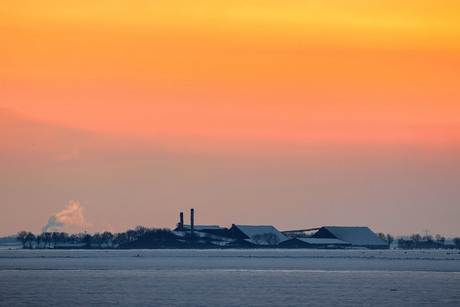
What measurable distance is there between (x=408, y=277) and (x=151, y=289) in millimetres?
28313

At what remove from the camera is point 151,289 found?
65000 mm

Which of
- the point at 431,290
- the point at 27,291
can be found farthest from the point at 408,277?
the point at 27,291

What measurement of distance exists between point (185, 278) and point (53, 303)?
26839mm

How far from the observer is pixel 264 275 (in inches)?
3337

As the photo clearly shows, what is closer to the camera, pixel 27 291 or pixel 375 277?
pixel 27 291

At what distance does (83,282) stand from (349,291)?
77.6ft

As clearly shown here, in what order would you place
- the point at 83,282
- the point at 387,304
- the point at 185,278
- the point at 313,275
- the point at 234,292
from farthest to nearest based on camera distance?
the point at 313,275
the point at 185,278
the point at 83,282
the point at 234,292
the point at 387,304

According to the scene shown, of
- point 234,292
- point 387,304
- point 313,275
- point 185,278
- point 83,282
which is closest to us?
point 387,304

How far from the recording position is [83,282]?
73.1 m

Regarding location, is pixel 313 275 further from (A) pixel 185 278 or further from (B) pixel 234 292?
(B) pixel 234 292

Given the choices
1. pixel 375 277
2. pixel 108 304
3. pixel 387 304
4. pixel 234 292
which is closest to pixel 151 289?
pixel 234 292

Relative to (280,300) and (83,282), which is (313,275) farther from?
Answer: (280,300)

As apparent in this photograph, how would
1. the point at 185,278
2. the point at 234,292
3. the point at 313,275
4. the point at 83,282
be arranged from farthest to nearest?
1. the point at 313,275
2. the point at 185,278
3. the point at 83,282
4. the point at 234,292

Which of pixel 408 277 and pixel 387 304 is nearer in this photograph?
pixel 387 304
